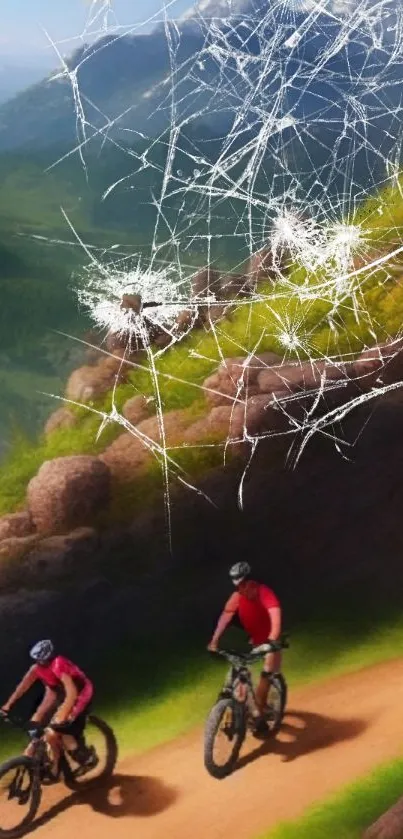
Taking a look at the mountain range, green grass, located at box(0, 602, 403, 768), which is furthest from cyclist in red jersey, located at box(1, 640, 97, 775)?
the mountain range

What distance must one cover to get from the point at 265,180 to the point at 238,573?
4.65ft

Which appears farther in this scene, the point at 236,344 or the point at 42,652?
the point at 236,344

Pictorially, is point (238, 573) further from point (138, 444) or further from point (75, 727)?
point (75, 727)

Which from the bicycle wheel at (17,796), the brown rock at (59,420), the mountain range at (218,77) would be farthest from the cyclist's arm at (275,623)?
the mountain range at (218,77)

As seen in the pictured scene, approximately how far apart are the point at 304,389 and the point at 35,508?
42.7 inches

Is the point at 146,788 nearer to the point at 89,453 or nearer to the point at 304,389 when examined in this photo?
the point at 89,453

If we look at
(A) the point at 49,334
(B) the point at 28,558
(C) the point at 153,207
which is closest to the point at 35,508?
(B) the point at 28,558

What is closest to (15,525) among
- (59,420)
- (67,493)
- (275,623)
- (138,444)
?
(67,493)

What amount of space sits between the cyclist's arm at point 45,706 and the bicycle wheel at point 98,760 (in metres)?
0.13

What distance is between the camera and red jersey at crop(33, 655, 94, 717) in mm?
2275

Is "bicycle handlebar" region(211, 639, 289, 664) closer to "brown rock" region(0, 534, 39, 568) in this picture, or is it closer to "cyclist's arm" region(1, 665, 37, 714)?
"cyclist's arm" region(1, 665, 37, 714)

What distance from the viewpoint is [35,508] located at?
8.63ft

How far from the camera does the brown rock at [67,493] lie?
262 cm

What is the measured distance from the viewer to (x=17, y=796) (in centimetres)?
216
